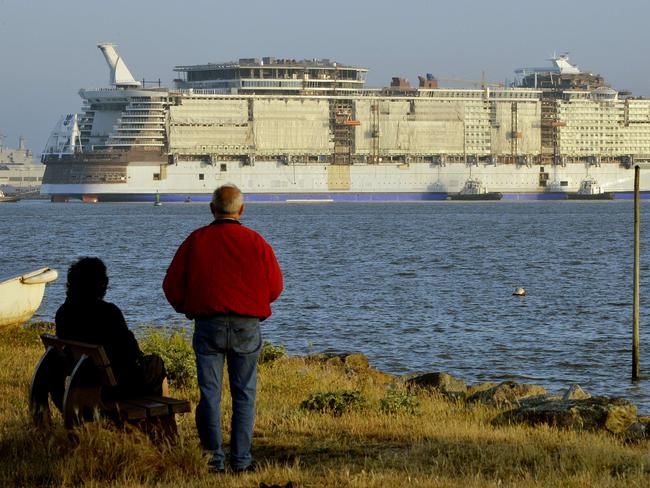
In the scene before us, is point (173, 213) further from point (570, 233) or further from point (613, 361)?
point (613, 361)

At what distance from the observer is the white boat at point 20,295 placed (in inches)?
546

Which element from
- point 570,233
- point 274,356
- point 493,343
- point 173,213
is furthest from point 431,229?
point 274,356

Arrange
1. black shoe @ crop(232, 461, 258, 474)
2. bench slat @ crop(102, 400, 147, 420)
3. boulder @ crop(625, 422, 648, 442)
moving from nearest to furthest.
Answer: bench slat @ crop(102, 400, 147, 420)
black shoe @ crop(232, 461, 258, 474)
boulder @ crop(625, 422, 648, 442)

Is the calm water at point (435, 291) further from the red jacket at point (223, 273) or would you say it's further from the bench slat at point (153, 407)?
the bench slat at point (153, 407)

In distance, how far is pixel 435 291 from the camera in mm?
30406

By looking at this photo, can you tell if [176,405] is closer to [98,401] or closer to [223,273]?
[98,401]

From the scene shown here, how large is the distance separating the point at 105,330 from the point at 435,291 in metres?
23.9

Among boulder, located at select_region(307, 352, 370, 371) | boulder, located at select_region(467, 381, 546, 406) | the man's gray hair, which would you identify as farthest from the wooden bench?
boulder, located at select_region(307, 352, 370, 371)

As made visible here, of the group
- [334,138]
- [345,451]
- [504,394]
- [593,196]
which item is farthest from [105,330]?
[593,196]

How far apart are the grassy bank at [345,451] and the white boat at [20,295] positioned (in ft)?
13.0

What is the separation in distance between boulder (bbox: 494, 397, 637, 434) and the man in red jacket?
2.89m

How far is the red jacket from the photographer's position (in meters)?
6.55

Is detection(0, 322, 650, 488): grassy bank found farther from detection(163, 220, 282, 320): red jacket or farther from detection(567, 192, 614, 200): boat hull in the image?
detection(567, 192, 614, 200): boat hull

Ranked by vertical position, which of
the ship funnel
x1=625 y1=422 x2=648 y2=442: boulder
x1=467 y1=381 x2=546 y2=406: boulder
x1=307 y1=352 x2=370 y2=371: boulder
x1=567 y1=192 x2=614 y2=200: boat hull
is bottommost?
x1=567 y1=192 x2=614 y2=200: boat hull
